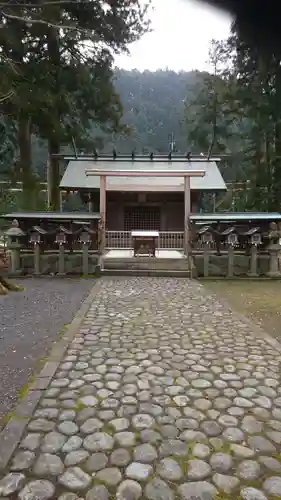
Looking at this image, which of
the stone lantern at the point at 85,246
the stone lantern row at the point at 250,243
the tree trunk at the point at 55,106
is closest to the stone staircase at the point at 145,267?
the stone lantern at the point at 85,246

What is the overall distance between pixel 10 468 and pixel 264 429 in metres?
1.91

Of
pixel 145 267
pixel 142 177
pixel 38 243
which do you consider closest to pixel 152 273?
pixel 145 267

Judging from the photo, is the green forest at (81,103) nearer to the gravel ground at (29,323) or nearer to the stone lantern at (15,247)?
the stone lantern at (15,247)

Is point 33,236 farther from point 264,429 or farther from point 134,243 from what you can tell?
point 264,429

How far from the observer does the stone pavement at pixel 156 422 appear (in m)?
2.18

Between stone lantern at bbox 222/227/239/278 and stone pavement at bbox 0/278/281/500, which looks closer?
stone pavement at bbox 0/278/281/500

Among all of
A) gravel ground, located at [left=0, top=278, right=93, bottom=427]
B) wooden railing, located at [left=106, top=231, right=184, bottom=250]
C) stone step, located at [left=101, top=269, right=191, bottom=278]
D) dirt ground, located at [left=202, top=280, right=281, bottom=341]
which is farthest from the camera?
wooden railing, located at [left=106, top=231, right=184, bottom=250]

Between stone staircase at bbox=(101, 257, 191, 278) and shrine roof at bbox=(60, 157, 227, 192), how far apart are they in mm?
2974

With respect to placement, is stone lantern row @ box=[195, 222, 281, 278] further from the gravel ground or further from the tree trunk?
the tree trunk

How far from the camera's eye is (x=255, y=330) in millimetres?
5605

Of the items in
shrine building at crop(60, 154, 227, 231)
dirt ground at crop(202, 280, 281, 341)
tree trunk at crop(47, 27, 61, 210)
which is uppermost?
tree trunk at crop(47, 27, 61, 210)

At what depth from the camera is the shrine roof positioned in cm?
1402

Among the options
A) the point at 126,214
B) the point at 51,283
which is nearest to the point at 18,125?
the point at 126,214

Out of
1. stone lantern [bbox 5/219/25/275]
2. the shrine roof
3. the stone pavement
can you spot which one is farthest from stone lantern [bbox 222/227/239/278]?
stone lantern [bbox 5/219/25/275]
